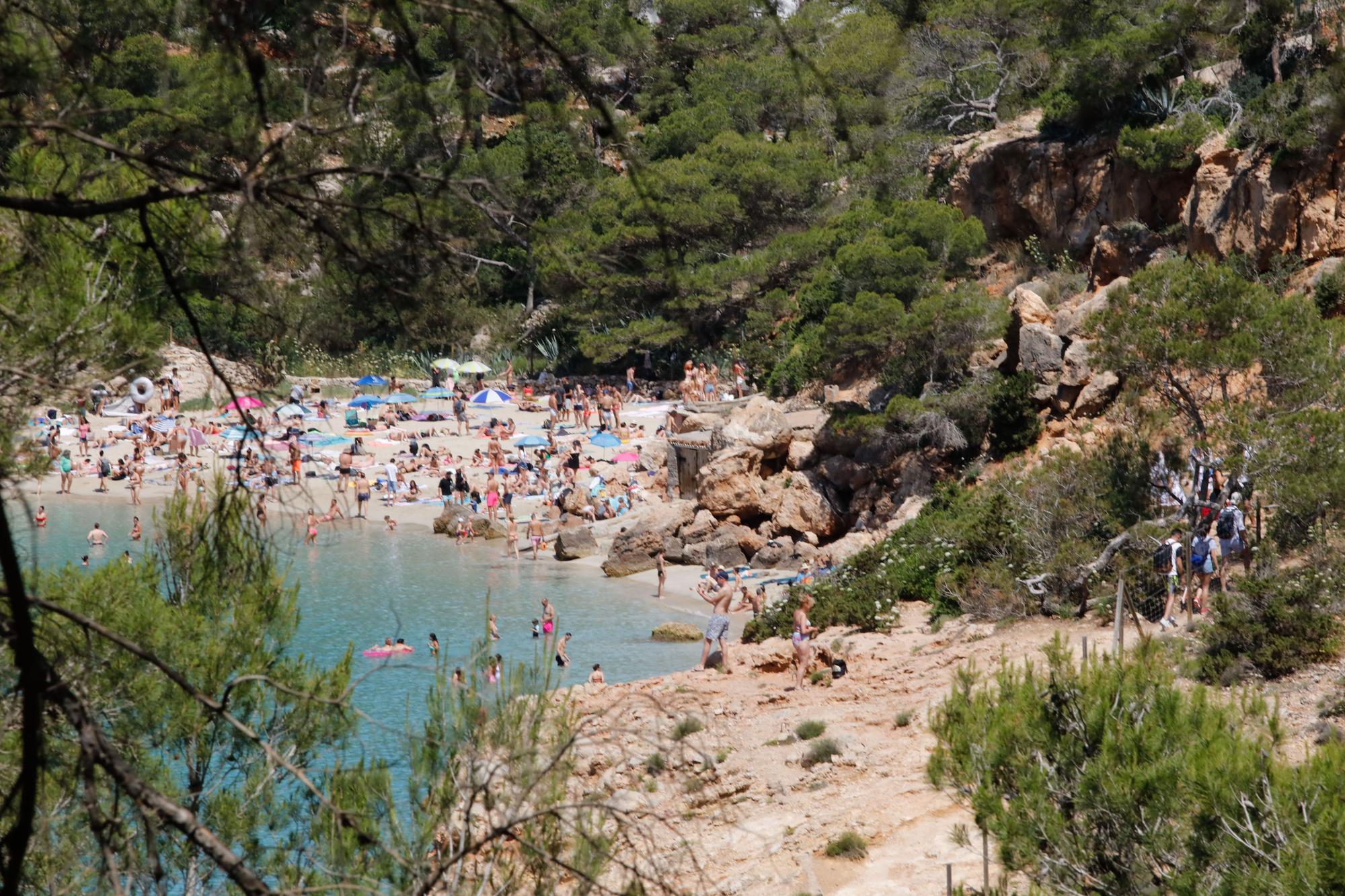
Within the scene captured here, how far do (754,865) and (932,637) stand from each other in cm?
558

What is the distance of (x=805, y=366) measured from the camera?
26.7m

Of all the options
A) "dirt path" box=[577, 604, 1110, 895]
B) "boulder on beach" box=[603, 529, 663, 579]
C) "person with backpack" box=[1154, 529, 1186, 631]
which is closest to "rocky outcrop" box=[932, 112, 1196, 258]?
"boulder on beach" box=[603, 529, 663, 579]

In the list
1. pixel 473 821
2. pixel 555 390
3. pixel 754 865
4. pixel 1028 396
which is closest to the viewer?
pixel 473 821

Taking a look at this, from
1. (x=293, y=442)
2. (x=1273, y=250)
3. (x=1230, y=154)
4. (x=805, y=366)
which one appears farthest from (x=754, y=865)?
(x=805, y=366)

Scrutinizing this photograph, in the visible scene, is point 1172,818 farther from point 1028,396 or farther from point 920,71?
point 920,71

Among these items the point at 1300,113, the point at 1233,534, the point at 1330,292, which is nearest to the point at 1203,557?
the point at 1233,534

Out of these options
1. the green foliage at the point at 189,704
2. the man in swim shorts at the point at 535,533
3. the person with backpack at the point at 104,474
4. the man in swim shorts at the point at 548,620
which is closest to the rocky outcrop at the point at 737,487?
the man in swim shorts at the point at 535,533

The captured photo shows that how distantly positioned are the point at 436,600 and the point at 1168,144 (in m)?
14.0

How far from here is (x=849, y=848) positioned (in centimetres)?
977

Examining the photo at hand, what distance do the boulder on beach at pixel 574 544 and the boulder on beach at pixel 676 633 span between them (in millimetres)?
5797

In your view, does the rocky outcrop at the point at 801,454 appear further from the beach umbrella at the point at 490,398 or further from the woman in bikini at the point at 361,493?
the beach umbrella at the point at 490,398

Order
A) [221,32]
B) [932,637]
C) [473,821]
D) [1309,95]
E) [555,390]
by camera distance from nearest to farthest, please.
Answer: [221,32] < [473,821] < [932,637] < [1309,95] < [555,390]

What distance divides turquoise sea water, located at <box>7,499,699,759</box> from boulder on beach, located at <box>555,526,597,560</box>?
0.34m

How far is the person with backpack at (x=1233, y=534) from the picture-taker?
1278 cm
